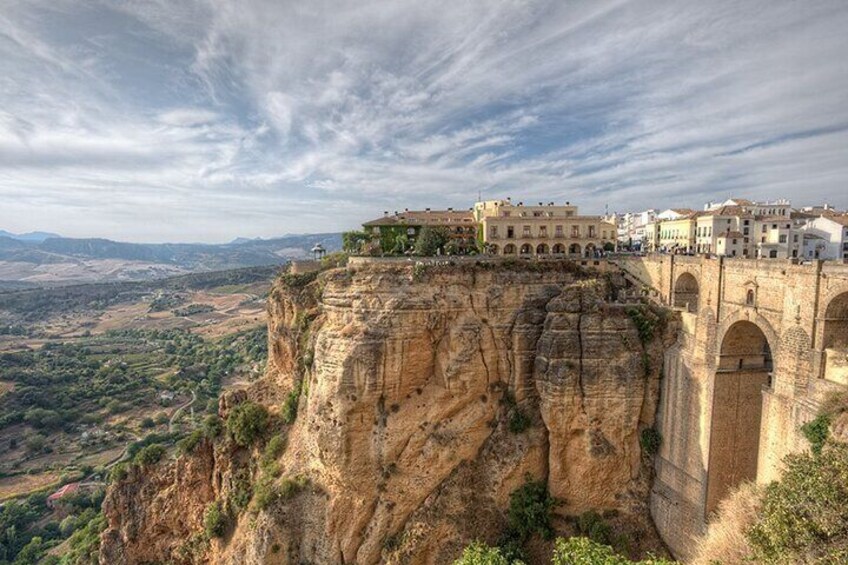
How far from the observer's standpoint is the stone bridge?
20.3 meters

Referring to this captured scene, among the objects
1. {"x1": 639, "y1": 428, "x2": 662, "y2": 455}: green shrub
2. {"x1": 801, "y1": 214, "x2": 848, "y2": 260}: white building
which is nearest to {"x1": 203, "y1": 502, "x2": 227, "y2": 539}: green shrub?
{"x1": 639, "y1": 428, "x2": 662, "y2": 455}: green shrub

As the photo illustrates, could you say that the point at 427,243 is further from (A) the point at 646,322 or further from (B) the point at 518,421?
(A) the point at 646,322

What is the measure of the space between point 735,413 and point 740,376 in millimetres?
2021

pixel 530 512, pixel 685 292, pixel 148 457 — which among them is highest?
pixel 685 292

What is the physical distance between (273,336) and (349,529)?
55.6ft

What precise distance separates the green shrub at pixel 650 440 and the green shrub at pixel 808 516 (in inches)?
488

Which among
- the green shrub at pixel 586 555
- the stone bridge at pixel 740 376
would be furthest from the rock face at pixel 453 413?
the green shrub at pixel 586 555

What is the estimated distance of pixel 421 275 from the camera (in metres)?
30.2

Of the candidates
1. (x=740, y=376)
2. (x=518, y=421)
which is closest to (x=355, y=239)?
(x=518, y=421)

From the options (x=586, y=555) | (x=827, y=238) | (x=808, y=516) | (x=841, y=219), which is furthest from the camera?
(x=827, y=238)

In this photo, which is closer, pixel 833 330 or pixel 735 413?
pixel 833 330

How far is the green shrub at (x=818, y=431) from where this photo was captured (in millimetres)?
18719

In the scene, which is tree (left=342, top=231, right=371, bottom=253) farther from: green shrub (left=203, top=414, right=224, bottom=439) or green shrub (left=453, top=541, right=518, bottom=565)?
green shrub (left=453, top=541, right=518, bottom=565)

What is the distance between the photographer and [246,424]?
111 feet
